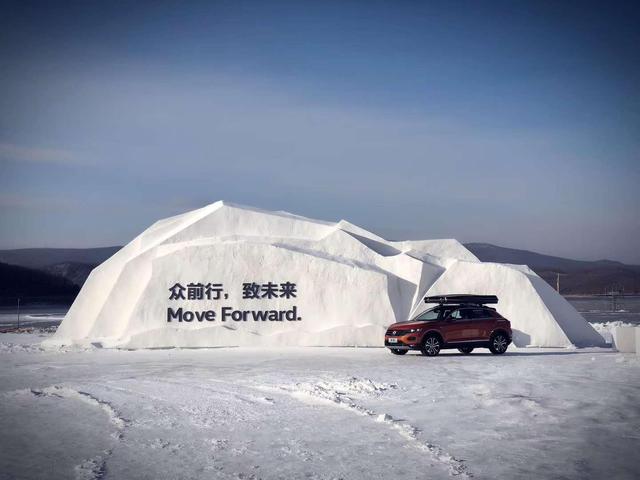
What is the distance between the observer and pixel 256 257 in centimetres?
2908

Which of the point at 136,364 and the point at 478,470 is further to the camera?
the point at 136,364

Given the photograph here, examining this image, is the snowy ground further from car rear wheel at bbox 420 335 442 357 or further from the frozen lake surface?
the frozen lake surface

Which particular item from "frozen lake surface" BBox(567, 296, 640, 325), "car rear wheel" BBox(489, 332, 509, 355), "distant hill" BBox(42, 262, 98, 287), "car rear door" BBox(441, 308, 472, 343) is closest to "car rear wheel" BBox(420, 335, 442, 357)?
"car rear door" BBox(441, 308, 472, 343)

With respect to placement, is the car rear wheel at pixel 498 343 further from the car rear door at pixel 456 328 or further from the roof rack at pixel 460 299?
the roof rack at pixel 460 299

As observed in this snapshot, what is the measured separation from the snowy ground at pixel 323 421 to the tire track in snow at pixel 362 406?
30mm

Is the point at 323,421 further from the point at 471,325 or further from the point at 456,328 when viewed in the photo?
the point at 471,325

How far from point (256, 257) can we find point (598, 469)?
2248 cm

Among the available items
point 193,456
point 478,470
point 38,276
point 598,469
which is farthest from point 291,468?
point 38,276

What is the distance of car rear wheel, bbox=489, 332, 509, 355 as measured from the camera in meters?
22.0

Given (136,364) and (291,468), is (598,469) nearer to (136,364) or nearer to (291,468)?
(291,468)

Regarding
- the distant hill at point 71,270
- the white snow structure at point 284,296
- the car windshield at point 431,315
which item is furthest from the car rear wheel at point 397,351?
the distant hill at point 71,270

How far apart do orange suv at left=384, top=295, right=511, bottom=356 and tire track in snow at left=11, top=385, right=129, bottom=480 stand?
10693mm

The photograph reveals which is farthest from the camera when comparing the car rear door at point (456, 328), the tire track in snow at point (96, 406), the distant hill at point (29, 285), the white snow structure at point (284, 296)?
the distant hill at point (29, 285)

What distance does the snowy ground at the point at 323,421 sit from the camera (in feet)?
24.5
